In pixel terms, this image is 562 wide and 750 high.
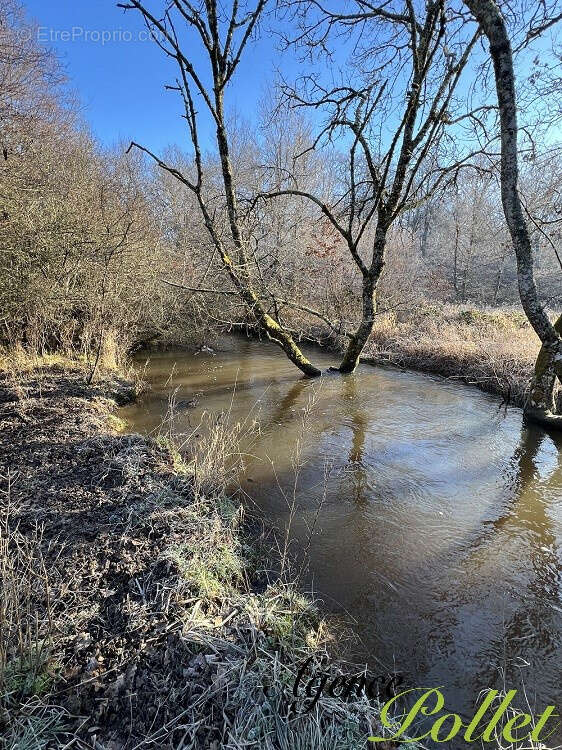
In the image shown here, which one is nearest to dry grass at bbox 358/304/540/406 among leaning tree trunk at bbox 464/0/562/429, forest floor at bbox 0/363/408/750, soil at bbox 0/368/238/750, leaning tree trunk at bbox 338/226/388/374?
leaning tree trunk at bbox 338/226/388/374

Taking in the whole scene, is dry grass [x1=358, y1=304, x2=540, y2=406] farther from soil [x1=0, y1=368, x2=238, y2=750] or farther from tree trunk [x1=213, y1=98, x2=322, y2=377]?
soil [x1=0, y1=368, x2=238, y2=750]

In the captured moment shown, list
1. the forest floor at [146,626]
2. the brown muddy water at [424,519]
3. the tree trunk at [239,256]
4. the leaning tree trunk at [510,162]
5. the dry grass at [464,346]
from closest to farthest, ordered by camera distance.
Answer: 1. the forest floor at [146,626]
2. the brown muddy water at [424,519]
3. the leaning tree trunk at [510,162]
4. the tree trunk at [239,256]
5. the dry grass at [464,346]

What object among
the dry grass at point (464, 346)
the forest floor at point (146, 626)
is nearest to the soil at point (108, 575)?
the forest floor at point (146, 626)

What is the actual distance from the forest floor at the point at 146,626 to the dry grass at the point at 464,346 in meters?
7.45

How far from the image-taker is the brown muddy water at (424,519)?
Result: 2828mm

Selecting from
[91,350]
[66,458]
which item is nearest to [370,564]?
[66,458]

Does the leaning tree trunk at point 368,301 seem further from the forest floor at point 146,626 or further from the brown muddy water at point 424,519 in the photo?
the forest floor at point 146,626

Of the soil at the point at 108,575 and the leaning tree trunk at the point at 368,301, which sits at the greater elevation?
the leaning tree trunk at the point at 368,301

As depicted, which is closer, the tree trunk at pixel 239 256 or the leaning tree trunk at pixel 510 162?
the leaning tree trunk at pixel 510 162

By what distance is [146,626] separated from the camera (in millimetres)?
2381

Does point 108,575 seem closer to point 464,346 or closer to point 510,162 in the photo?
point 510,162

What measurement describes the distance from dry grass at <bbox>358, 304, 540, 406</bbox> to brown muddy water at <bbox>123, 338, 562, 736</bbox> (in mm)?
952

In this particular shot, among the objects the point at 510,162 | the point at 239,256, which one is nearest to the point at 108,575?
the point at 510,162

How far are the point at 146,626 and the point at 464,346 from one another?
10671 millimetres
